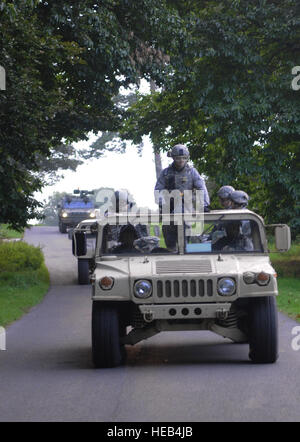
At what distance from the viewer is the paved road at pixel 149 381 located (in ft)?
26.9

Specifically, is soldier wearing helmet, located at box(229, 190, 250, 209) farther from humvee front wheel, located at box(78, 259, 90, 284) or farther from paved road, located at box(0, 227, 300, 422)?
humvee front wheel, located at box(78, 259, 90, 284)

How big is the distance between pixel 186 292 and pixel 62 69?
586 inches

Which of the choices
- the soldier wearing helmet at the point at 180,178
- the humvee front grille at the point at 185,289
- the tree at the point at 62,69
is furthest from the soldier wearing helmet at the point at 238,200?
the tree at the point at 62,69

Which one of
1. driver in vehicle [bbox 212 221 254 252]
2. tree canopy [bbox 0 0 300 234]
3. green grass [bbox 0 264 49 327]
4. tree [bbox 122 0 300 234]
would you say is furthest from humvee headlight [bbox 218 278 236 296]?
tree [bbox 122 0 300 234]

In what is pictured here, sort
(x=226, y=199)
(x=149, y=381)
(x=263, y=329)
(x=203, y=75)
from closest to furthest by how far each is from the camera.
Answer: (x=149, y=381)
(x=263, y=329)
(x=226, y=199)
(x=203, y=75)

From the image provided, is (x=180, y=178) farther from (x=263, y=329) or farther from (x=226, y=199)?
(x=263, y=329)

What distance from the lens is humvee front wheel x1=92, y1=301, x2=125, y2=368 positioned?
422 inches

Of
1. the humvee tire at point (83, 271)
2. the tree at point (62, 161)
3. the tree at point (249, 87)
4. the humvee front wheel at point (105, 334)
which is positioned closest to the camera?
the humvee front wheel at point (105, 334)

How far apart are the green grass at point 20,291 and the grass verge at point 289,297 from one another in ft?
15.3

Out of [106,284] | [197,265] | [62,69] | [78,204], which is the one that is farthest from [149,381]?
[78,204]

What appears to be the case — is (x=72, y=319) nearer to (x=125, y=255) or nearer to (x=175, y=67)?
(x=125, y=255)

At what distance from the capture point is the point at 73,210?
50719 mm

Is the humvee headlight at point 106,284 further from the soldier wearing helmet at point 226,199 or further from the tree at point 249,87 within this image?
the tree at point 249,87

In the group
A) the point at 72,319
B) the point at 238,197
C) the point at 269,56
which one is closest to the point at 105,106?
the point at 269,56
